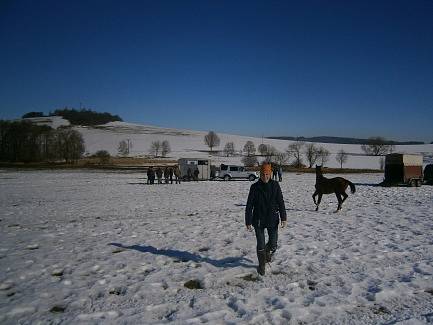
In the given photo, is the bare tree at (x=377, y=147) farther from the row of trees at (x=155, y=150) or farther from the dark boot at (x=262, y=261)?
the dark boot at (x=262, y=261)

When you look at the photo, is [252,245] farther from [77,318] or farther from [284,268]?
[77,318]

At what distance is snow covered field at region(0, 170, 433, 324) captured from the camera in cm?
491

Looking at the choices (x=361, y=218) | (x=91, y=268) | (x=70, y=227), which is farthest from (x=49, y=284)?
(x=361, y=218)

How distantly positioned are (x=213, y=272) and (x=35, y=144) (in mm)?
89396

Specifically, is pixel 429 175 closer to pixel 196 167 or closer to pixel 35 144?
pixel 196 167

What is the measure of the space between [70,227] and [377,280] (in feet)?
30.2

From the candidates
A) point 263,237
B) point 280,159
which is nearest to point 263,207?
point 263,237

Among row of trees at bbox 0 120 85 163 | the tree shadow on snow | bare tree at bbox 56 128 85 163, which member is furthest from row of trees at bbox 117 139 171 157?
the tree shadow on snow

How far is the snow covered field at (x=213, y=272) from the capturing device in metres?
4.91

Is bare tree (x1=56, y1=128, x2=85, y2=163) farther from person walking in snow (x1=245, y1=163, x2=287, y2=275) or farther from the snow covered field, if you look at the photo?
person walking in snow (x1=245, y1=163, x2=287, y2=275)

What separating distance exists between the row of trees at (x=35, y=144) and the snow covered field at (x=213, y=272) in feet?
233

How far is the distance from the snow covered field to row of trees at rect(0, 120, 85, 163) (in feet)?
233

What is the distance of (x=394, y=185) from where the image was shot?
26.3 meters

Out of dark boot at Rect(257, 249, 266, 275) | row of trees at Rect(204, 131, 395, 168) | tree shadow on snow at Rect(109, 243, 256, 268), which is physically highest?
row of trees at Rect(204, 131, 395, 168)
